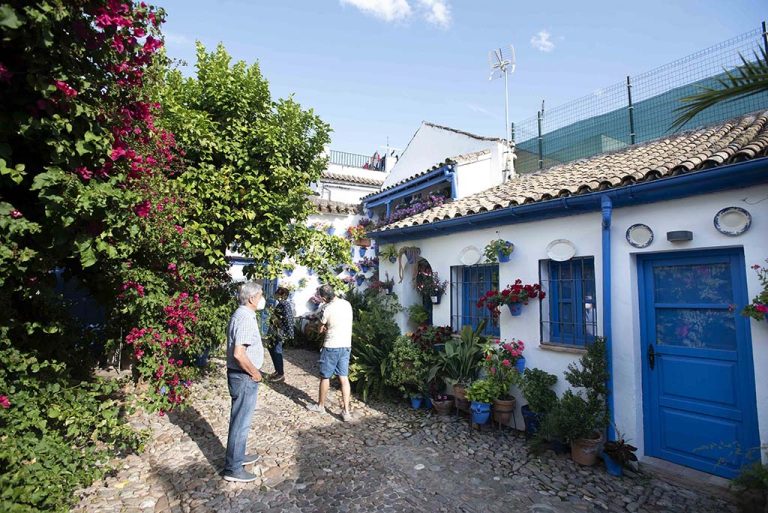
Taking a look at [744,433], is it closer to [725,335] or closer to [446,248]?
[725,335]

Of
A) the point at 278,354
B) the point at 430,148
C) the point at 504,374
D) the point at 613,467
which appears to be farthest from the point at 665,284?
the point at 430,148

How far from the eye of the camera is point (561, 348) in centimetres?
529

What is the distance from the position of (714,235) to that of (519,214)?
88.6 inches

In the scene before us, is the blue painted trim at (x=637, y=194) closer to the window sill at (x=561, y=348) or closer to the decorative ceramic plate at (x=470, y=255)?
the decorative ceramic plate at (x=470, y=255)

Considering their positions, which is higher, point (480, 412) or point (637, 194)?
point (637, 194)

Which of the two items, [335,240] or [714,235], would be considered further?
[335,240]

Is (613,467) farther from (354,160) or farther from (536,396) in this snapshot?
(354,160)

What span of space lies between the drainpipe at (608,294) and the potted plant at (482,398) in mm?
1427

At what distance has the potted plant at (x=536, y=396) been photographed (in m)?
5.05

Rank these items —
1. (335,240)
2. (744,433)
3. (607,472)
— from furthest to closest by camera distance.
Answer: (335,240)
(607,472)
(744,433)

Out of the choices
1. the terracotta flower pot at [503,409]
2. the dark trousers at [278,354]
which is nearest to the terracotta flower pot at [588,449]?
the terracotta flower pot at [503,409]

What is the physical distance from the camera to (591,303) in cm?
526

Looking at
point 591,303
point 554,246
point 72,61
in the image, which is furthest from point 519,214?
point 72,61

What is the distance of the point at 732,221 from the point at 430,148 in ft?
28.4
